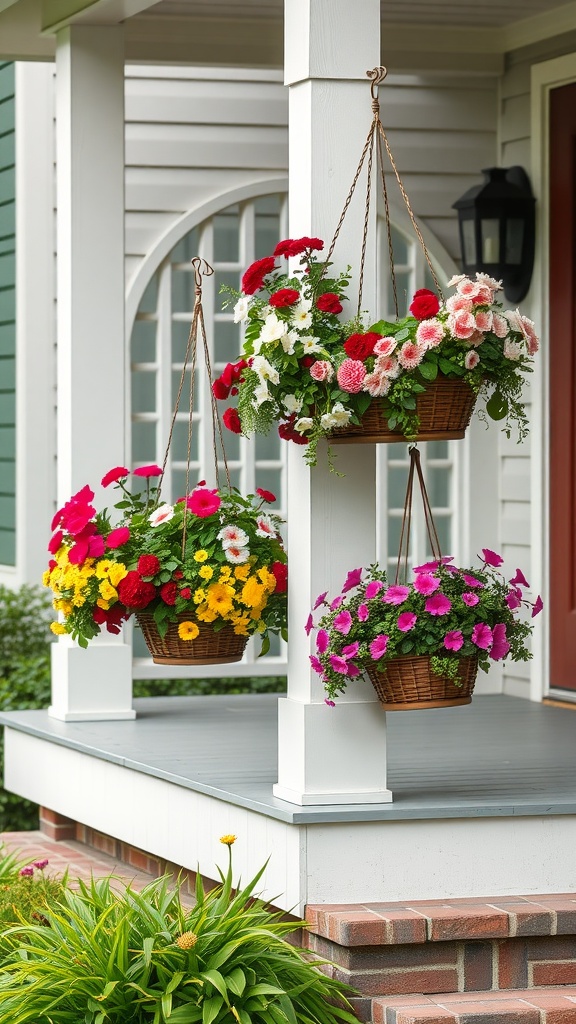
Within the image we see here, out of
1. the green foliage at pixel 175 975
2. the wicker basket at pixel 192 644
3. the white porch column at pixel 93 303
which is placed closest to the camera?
the green foliage at pixel 175 975

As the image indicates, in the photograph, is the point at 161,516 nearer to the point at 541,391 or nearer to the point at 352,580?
the point at 352,580

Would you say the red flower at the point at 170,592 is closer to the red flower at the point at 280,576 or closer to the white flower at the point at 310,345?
the red flower at the point at 280,576

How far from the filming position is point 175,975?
3.77 meters

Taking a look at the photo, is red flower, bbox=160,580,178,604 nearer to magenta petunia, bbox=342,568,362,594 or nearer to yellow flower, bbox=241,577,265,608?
yellow flower, bbox=241,577,265,608

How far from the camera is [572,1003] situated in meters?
4.01

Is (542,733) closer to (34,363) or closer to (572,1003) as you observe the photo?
(572,1003)

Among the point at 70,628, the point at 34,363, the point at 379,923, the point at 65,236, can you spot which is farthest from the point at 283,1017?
the point at 34,363

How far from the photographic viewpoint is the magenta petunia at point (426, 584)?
411 cm

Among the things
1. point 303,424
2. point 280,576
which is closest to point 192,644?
point 280,576

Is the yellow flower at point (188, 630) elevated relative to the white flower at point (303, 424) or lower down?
lower down

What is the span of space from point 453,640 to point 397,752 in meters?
1.35

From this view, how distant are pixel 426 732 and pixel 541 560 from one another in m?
1.45

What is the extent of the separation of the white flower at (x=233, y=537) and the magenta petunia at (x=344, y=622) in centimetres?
73

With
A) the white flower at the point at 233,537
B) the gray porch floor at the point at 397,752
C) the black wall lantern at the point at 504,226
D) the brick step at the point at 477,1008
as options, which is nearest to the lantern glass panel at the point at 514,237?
the black wall lantern at the point at 504,226
